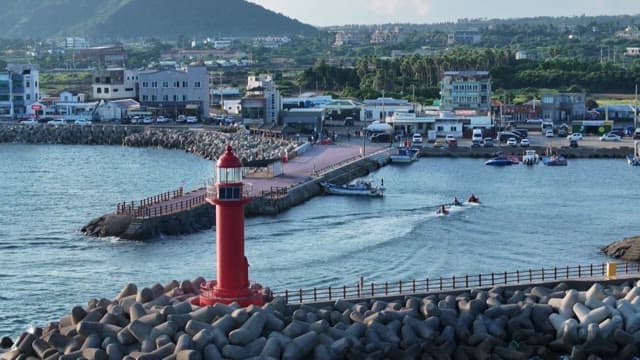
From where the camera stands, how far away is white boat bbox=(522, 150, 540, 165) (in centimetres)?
3797

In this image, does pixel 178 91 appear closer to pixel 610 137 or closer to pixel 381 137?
pixel 381 137

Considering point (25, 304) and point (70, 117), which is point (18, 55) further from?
point (25, 304)

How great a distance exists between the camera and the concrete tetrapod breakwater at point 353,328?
13.4 meters

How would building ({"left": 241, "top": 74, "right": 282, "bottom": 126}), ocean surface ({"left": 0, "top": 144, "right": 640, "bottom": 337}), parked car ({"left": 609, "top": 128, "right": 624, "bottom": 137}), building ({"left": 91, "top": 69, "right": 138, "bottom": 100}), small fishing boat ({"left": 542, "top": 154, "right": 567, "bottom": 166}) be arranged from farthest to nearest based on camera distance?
building ({"left": 91, "top": 69, "right": 138, "bottom": 100}) → building ({"left": 241, "top": 74, "right": 282, "bottom": 126}) → parked car ({"left": 609, "top": 128, "right": 624, "bottom": 137}) → small fishing boat ({"left": 542, "top": 154, "right": 567, "bottom": 166}) → ocean surface ({"left": 0, "top": 144, "right": 640, "bottom": 337})

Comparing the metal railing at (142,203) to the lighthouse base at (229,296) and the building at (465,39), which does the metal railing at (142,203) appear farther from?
the building at (465,39)

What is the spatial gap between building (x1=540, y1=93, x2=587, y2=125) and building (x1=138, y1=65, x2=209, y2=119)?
42.2 ft

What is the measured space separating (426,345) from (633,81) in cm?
4933

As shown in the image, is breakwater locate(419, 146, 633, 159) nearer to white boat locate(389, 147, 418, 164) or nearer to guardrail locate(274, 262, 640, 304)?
white boat locate(389, 147, 418, 164)

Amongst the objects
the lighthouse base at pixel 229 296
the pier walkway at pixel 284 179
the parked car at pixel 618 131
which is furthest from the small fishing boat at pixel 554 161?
the lighthouse base at pixel 229 296

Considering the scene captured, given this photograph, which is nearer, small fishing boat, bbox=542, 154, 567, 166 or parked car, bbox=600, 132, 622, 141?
small fishing boat, bbox=542, 154, 567, 166

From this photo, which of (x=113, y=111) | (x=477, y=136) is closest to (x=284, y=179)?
(x=477, y=136)

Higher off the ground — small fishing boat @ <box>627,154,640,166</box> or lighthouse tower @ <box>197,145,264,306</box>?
lighthouse tower @ <box>197,145,264,306</box>

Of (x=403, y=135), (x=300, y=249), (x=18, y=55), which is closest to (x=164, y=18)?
(x=18, y=55)

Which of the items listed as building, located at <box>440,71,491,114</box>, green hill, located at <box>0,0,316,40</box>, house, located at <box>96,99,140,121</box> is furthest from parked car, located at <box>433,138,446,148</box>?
green hill, located at <box>0,0,316,40</box>
